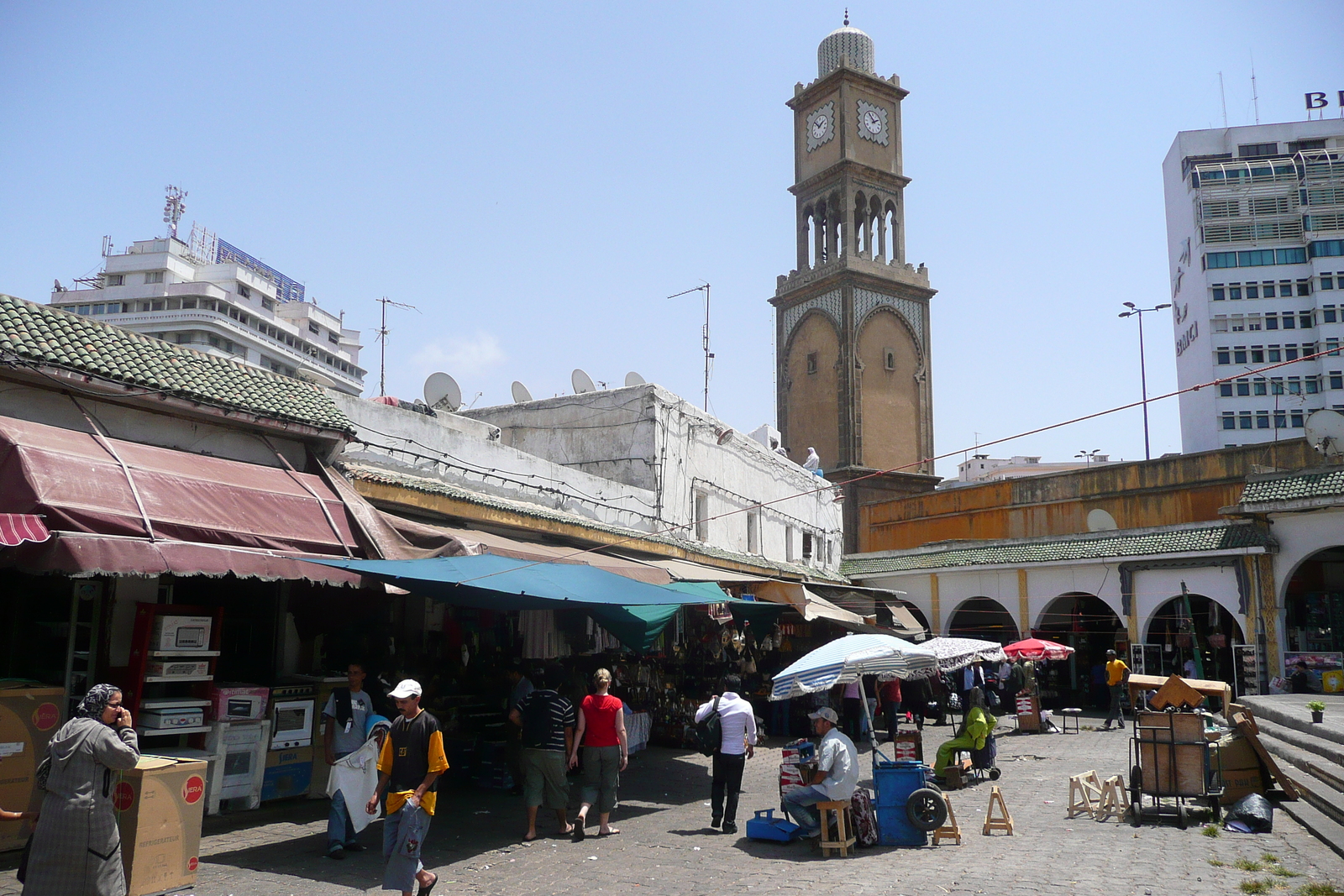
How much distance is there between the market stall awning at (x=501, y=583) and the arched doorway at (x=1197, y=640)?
55.7 ft

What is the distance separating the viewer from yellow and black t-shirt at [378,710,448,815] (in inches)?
244

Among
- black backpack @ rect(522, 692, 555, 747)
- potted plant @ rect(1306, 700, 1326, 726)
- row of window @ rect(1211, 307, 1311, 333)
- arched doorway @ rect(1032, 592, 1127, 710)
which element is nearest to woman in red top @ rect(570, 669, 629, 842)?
black backpack @ rect(522, 692, 555, 747)

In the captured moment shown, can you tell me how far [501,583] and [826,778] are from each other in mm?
3228

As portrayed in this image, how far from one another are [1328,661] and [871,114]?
104ft

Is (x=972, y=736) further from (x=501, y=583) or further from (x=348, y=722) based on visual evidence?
(x=348, y=722)

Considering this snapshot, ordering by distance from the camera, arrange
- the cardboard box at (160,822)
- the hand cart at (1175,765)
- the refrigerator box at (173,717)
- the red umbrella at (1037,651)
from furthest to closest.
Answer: the red umbrella at (1037,651), the hand cart at (1175,765), the refrigerator box at (173,717), the cardboard box at (160,822)

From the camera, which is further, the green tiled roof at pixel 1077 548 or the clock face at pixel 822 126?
the clock face at pixel 822 126

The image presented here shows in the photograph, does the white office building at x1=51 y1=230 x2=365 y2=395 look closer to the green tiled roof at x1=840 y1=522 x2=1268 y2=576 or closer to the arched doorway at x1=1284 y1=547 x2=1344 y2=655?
the green tiled roof at x1=840 y1=522 x2=1268 y2=576

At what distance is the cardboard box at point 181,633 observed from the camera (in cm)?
849

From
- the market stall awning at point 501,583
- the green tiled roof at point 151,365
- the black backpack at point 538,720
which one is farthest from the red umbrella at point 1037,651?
the green tiled roof at point 151,365

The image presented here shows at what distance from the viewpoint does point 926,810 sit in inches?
333

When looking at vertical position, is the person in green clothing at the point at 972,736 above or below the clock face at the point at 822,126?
below

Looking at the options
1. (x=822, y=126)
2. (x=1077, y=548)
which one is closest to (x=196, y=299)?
(x=822, y=126)

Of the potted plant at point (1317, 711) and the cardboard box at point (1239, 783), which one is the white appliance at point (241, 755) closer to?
the cardboard box at point (1239, 783)
